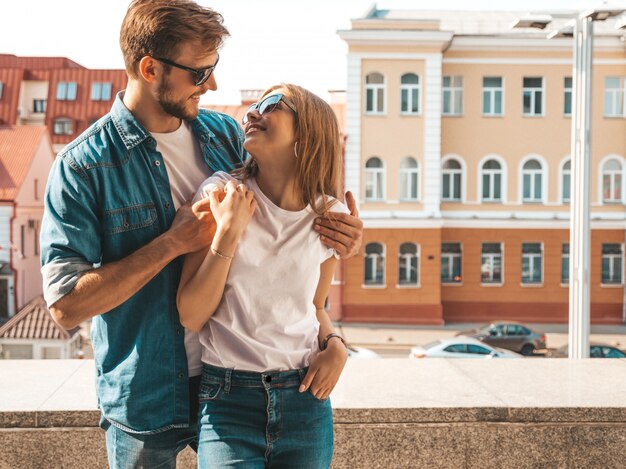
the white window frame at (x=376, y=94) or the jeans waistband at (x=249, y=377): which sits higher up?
the white window frame at (x=376, y=94)

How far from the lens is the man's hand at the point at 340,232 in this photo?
170cm

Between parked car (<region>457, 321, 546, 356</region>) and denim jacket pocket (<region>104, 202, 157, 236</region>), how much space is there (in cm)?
1695

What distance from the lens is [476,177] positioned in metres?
21.6

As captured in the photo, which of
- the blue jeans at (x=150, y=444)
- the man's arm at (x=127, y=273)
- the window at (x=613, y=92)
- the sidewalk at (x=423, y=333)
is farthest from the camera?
the window at (x=613, y=92)

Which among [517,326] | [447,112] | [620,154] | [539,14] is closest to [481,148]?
[447,112]

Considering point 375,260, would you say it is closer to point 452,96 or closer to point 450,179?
point 450,179

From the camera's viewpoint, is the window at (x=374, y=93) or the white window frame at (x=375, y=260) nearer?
the window at (x=374, y=93)

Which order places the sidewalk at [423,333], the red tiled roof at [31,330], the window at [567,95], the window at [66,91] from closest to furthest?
the red tiled roof at [31,330]
the sidewalk at [423,333]
the window at [567,95]
the window at [66,91]

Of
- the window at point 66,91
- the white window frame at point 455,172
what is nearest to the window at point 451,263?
the white window frame at point 455,172

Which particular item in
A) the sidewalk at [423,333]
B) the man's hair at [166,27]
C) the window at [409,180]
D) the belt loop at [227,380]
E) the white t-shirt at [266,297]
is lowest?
the sidewalk at [423,333]

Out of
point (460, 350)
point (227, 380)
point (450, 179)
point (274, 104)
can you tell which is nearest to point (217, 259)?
point (227, 380)

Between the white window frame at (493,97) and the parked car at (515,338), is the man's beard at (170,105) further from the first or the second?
the white window frame at (493,97)

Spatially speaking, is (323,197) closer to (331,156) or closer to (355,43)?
(331,156)

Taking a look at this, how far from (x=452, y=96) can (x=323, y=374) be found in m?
20.4
